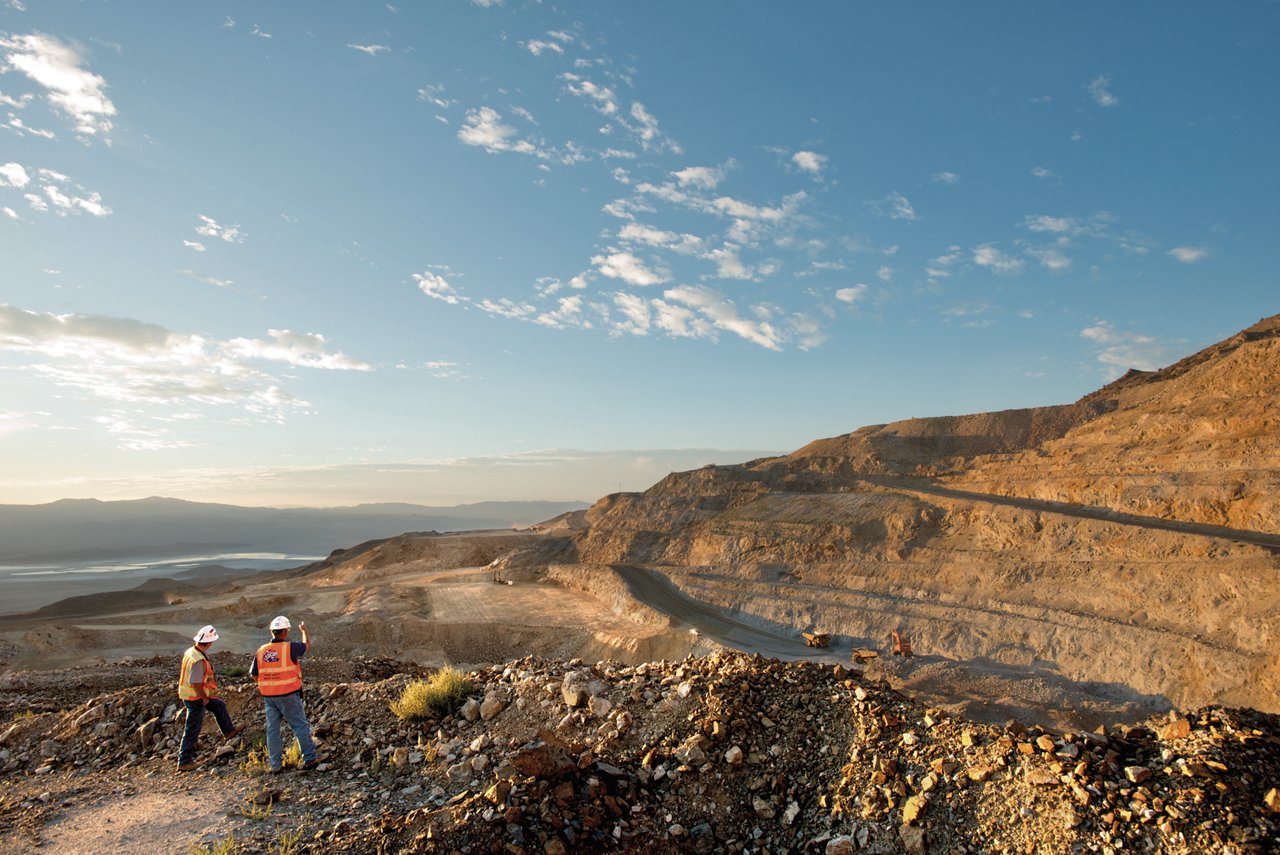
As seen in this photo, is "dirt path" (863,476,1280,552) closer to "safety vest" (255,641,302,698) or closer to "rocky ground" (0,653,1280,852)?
"rocky ground" (0,653,1280,852)

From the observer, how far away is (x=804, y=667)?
26.2 feet

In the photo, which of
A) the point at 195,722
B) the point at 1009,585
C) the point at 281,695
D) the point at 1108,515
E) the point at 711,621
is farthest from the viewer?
the point at 711,621

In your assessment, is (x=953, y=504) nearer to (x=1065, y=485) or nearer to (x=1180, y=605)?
(x=1065, y=485)

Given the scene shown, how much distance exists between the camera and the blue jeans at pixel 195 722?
27.0 feet

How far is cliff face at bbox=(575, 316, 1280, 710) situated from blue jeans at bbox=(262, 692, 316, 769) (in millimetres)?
19289

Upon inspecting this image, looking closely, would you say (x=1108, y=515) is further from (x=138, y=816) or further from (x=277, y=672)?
(x=138, y=816)

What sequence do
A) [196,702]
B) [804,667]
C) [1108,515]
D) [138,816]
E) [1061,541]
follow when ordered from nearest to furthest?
1. [138,816]
2. [804,667]
3. [196,702]
4. [1061,541]
5. [1108,515]

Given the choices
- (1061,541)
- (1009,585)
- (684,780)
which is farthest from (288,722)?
(1061,541)

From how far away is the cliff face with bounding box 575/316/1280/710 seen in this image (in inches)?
714

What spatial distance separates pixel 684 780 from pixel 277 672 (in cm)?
516

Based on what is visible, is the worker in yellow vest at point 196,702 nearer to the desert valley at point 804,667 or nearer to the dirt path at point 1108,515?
the desert valley at point 804,667

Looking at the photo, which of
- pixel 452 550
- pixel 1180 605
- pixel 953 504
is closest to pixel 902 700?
pixel 1180 605

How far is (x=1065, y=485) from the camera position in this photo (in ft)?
90.7

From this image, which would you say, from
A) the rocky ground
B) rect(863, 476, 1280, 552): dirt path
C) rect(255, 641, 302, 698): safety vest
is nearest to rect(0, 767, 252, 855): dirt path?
the rocky ground
